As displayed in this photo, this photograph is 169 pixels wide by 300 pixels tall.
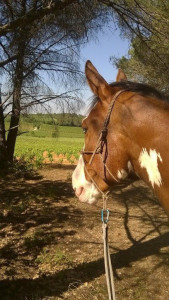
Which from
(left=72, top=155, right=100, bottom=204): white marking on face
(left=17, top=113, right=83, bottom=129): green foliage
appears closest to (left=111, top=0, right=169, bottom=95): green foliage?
(left=17, top=113, right=83, bottom=129): green foliage

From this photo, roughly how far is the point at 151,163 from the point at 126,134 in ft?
0.64

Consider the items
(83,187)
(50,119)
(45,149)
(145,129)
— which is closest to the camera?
(145,129)

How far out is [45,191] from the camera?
744cm

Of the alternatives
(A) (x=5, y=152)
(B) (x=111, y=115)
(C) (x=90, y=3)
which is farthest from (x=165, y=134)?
(A) (x=5, y=152)

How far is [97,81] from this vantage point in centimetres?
166

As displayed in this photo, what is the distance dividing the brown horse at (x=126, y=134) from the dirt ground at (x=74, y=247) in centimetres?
65

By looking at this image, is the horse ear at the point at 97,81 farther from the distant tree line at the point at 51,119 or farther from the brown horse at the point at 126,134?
the distant tree line at the point at 51,119

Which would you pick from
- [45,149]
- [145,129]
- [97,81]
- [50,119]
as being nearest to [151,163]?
[145,129]

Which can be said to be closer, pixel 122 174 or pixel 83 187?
pixel 122 174

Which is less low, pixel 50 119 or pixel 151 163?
pixel 50 119

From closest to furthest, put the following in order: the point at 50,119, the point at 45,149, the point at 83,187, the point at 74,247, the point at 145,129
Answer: the point at 145,129 → the point at 83,187 → the point at 74,247 → the point at 50,119 → the point at 45,149

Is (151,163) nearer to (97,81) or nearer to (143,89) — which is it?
(143,89)

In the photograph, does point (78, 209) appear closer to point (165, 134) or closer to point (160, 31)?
point (160, 31)

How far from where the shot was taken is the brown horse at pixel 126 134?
153 centimetres
